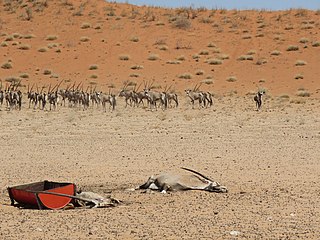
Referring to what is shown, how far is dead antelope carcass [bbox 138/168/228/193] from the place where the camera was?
1244cm

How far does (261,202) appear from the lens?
1157 centimetres

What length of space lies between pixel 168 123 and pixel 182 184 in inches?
635

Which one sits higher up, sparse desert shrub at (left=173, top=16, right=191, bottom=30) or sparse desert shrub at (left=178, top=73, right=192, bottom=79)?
sparse desert shrub at (left=173, top=16, right=191, bottom=30)

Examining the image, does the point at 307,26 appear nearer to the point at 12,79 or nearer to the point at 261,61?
the point at 261,61

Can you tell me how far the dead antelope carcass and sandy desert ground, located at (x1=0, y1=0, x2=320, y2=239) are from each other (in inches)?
10.3

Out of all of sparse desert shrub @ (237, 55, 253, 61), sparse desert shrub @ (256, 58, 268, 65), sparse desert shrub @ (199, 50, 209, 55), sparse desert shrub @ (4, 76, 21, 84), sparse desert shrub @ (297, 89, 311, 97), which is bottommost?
sparse desert shrub @ (297, 89, 311, 97)

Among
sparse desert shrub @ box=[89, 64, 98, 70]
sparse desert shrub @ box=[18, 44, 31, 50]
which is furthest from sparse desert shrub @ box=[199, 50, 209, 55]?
sparse desert shrub @ box=[18, 44, 31, 50]

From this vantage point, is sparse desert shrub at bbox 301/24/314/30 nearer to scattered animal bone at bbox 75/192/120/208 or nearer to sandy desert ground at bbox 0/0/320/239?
sandy desert ground at bbox 0/0/320/239

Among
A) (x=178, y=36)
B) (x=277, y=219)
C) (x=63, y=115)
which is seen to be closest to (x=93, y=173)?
(x=277, y=219)

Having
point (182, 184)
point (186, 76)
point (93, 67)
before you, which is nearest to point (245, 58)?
point (186, 76)

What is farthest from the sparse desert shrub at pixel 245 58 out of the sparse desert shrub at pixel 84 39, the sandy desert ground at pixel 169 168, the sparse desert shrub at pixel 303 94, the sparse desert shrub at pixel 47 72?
the sandy desert ground at pixel 169 168

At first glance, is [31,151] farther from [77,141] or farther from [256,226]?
[256,226]

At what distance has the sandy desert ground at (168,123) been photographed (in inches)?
409

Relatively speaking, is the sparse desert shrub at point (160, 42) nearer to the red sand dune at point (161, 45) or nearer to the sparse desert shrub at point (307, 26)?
the red sand dune at point (161, 45)
